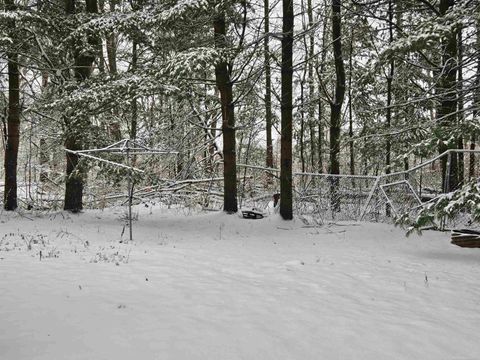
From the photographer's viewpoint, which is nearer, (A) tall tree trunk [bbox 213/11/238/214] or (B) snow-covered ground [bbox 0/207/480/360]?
(B) snow-covered ground [bbox 0/207/480/360]

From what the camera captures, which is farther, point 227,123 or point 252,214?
point 227,123

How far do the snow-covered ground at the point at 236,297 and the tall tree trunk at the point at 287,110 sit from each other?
1.63 m

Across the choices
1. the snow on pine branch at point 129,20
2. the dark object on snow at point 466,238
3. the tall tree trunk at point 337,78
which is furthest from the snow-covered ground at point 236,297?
the snow on pine branch at point 129,20

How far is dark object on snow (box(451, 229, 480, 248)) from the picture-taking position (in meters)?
8.41

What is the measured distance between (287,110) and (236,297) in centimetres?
693

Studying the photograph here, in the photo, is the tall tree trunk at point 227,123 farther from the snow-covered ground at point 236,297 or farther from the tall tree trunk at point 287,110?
the snow-covered ground at point 236,297

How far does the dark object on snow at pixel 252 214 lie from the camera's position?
11552 mm

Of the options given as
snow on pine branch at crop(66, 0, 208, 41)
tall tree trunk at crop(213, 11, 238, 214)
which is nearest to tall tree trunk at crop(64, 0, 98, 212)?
snow on pine branch at crop(66, 0, 208, 41)

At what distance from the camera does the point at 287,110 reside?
11.2 metres

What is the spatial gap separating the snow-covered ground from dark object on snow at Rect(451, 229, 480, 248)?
10.2 inches

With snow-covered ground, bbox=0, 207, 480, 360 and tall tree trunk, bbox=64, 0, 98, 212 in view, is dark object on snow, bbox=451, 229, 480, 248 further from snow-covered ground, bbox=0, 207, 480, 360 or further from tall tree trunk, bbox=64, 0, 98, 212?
tall tree trunk, bbox=64, 0, 98, 212

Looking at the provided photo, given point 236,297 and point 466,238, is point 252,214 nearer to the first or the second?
point 466,238

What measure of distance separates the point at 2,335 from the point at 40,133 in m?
13.8

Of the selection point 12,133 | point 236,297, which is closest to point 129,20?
point 12,133
